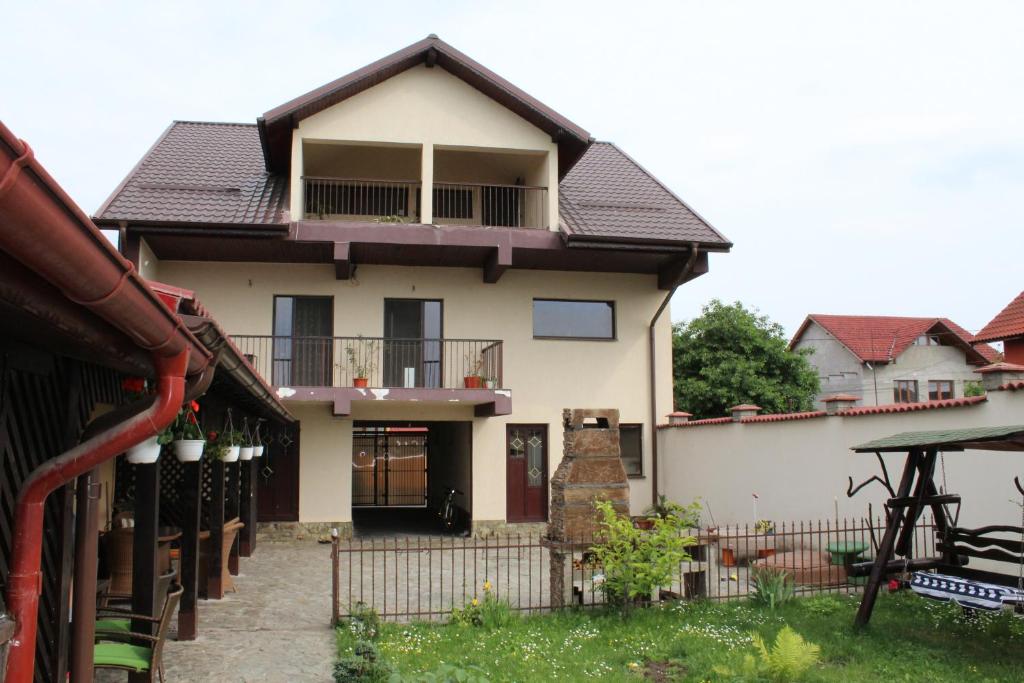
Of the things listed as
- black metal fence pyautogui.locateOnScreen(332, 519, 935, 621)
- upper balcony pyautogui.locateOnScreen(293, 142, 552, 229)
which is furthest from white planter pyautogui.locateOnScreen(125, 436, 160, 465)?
upper balcony pyautogui.locateOnScreen(293, 142, 552, 229)

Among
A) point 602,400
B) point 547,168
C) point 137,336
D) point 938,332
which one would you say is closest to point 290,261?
point 547,168

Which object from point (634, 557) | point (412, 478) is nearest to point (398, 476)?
point (412, 478)

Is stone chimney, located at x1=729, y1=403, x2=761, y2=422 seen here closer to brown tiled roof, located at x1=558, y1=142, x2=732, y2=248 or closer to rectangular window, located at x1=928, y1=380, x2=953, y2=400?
brown tiled roof, located at x1=558, y1=142, x2=732, y2=248

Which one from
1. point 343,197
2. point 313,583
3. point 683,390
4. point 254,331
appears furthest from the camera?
point 683,390

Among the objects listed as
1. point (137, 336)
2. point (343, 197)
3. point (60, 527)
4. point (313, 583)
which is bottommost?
point (313, 583)

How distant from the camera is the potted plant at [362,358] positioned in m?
16.2

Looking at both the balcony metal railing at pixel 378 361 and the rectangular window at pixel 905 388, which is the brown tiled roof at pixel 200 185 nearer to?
the balcony metal railing at pixel 378 361

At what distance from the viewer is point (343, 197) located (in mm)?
17406

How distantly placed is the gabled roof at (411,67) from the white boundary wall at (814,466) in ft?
20.6

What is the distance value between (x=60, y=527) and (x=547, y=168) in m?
13.4

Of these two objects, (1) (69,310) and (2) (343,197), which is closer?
(1) (69,310)

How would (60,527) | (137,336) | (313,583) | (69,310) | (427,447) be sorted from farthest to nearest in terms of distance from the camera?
(427,447), (313,583), (60,527), (137,336), (69,310)

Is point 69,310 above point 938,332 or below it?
below

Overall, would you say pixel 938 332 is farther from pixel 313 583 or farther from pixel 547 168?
pixel 313 583
